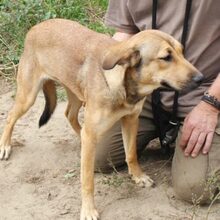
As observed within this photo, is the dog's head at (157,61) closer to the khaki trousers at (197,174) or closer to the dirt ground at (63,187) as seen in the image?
the khaki trousers at (197,174)

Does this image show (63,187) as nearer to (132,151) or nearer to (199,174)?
(132,151)

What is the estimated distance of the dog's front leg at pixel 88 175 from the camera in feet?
11.9

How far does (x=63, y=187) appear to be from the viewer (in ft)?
13.3

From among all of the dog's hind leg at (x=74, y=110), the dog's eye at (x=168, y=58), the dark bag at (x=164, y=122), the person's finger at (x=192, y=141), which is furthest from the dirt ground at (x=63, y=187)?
the dog's eye at (x=168, y=58)

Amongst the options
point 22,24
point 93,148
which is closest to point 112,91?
point 93,148

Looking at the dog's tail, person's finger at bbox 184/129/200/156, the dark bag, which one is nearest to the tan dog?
the dog's tail

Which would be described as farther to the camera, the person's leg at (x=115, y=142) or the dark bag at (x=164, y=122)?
the person's leg at (x=115, y=142)

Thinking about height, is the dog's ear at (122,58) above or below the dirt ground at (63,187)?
above

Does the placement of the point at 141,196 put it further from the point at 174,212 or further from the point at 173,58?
the point at 173,58

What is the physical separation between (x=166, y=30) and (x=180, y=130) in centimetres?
67

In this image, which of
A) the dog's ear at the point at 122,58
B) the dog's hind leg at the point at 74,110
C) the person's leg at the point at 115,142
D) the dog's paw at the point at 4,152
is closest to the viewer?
the dog's ear at the point at 122,58

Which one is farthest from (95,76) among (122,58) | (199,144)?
(199,144)

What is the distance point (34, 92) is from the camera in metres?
4.35

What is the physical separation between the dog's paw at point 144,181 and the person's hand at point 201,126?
0.47 m
